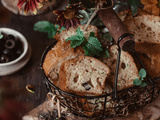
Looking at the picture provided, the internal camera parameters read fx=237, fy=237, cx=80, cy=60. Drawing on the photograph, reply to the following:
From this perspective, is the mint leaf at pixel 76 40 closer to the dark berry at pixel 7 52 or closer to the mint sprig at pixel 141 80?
the mint sprig at pixel 141 80

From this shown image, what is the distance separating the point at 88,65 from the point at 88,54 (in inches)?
1.8

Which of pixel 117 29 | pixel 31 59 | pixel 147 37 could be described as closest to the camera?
pixel 117 29

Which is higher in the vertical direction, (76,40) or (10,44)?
(76,40)

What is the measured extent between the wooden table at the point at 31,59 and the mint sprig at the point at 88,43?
1.57ft

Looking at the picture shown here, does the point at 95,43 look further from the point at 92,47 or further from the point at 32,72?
the point at 32,72

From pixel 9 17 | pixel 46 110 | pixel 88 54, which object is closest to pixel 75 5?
pixel 88 54

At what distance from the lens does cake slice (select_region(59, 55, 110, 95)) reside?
3.07 feet

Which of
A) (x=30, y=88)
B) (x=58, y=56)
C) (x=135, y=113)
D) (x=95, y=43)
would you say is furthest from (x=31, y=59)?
(x=135, y=113)

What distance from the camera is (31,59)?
1.47m

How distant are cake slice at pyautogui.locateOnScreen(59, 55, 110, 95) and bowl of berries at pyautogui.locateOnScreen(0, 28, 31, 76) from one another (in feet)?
1.56

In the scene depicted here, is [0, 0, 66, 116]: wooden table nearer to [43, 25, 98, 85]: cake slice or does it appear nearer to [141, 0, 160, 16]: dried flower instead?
[43, 25, 98, 85]: cake slice

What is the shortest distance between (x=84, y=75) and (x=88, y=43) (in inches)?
5.3

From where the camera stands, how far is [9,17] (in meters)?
1.64

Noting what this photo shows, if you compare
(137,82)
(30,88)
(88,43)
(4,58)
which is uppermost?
(88,43)
